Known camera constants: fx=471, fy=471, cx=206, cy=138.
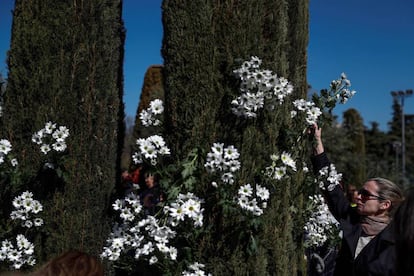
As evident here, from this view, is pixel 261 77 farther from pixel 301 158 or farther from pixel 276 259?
pixel 276 259

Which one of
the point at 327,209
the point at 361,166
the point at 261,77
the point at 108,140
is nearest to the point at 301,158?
the point at 327,209

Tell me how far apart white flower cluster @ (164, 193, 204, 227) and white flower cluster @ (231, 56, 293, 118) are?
2.00 ft

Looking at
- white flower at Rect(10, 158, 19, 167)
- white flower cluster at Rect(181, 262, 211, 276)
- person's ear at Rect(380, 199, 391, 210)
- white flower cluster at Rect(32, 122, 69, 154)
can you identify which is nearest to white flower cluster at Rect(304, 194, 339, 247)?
person's ear at Rect(380, 199, 391, 210)

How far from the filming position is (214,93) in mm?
3066

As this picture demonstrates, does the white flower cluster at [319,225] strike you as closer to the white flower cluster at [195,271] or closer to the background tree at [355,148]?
the white flower cluster at [195,271]

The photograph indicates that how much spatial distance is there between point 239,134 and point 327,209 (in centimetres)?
119

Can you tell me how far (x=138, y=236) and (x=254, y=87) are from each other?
117 cm

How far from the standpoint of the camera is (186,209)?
8.76 feet

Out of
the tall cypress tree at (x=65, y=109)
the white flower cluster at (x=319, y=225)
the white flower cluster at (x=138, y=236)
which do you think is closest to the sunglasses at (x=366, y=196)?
the white flower cluster at (x=319, y=225)

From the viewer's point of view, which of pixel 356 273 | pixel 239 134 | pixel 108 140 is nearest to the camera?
pixel 356 273

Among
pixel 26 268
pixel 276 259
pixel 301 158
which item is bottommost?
pixel 26 268

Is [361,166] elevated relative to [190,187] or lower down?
elevated

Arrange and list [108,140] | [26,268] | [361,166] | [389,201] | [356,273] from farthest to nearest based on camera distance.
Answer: [361,166] → [108,140] → [26,268] → [389,201] → [356,273]

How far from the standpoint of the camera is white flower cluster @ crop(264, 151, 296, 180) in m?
2.91
